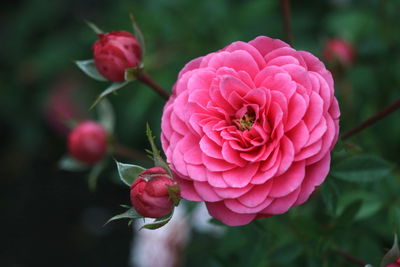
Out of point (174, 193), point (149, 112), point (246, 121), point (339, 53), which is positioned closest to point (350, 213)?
point (246, 121)

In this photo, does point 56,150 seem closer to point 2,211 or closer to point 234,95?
point 2,211

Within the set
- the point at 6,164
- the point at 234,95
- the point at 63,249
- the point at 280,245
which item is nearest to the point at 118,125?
the point at 63,249

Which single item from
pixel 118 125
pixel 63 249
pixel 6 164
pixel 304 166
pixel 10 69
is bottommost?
pixel 63 249

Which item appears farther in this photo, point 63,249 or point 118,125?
point 63,249

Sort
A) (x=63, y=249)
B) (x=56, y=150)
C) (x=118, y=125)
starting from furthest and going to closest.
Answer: (x=56, y=150) < (x=63, y=249) < (x=118, y=125)

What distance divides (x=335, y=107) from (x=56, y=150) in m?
2.59

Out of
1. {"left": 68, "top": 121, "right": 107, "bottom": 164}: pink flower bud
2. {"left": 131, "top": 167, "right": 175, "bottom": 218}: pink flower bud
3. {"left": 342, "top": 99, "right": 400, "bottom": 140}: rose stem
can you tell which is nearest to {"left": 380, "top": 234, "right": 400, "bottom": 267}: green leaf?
{"left": 342, "top": 99, "right": 400, "bottom": 140}: rose stem

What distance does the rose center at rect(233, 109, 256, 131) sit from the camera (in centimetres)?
96

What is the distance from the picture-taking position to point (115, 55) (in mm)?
1072

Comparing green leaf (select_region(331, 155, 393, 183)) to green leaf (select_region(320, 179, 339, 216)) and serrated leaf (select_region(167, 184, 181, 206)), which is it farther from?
serrated leaf (select_region(167, 184, 181, 206))

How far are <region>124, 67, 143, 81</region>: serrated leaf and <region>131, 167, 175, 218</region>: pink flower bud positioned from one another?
25cm

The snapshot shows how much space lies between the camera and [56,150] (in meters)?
3.24

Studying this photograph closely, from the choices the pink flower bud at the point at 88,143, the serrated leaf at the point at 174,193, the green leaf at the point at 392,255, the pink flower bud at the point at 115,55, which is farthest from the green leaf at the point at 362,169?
the pink flower bud at the point at 88,143

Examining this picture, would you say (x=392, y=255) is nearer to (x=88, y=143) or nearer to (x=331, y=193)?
(x=331, y=193)
